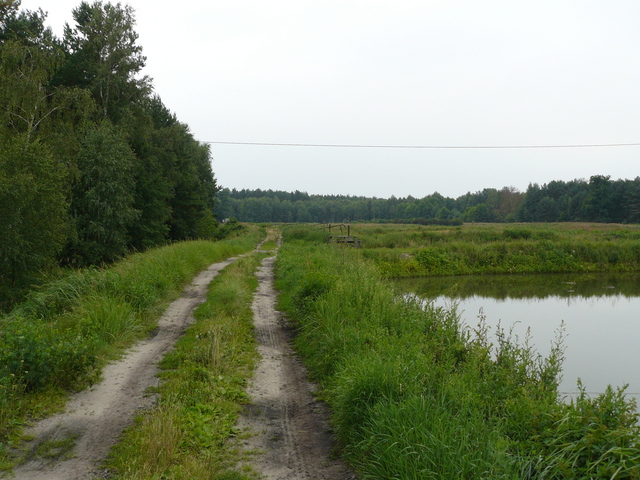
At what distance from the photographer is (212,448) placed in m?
4.75

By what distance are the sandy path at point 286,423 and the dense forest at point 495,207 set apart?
68298mm

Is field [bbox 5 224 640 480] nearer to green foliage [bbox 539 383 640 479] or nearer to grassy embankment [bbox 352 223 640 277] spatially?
green foliage [bbox 539 383 640 479]

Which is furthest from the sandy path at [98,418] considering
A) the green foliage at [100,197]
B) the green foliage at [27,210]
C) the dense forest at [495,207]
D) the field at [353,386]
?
the dense forest at [495,207]

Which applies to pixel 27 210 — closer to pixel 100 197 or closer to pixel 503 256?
pixel 100 197

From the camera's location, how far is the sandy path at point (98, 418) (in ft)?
14.0

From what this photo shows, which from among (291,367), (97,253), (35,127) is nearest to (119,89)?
(35,127)

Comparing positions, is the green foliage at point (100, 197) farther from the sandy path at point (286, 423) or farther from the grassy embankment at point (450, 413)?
the grassy embankment at point (450, 413)

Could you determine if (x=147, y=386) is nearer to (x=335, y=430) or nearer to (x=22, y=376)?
(x=22, y=376)

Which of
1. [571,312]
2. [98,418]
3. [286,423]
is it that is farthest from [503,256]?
[98,418]

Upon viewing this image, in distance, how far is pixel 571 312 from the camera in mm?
17219

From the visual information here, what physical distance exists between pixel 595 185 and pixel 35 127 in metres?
95.0

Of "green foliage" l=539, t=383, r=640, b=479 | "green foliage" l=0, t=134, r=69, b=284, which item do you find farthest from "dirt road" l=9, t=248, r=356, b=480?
"green foliage" l=0, t=134, r=69, b=284

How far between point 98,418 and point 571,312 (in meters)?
16.9

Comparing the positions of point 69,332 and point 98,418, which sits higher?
point 69,332
